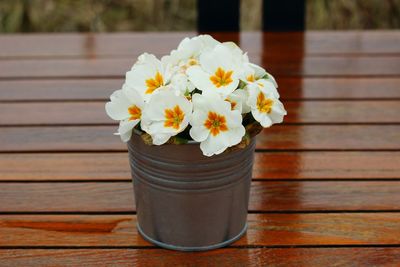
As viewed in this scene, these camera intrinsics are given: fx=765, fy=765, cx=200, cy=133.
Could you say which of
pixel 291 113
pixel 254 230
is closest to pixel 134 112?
pixel 254 230

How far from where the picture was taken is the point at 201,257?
4.47ft

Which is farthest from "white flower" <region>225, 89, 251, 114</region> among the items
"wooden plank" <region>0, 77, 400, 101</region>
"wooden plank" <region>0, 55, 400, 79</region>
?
"wooden plank" <region>0, 55, 400, 79</region>

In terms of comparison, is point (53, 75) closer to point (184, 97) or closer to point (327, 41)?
point (327, 41)

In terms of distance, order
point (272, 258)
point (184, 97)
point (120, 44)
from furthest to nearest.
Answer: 1. point (120, 44)
2. point (272, 258)
3. point (184, 97)

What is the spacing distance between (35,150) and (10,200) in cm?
24

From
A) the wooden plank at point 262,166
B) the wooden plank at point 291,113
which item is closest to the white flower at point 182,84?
the wooden plank at point 262,166

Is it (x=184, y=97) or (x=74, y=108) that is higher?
(x=184, y=97)

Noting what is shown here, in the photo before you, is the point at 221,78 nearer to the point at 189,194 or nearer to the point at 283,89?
the point at 189,194

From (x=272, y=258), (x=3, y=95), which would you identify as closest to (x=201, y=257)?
(x=272, y=258)

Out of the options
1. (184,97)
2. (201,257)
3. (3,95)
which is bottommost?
(201,257)

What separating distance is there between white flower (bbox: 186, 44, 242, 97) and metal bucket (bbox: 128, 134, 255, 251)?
10 cm

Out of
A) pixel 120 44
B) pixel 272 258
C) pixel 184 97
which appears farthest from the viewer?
pixel 120 44

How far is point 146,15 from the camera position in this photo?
3.80 m

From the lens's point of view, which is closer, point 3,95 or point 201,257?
point 201,257
